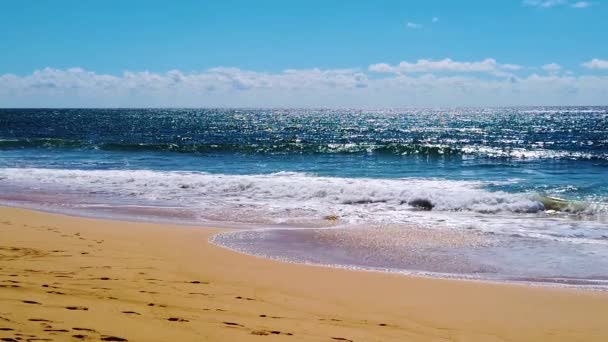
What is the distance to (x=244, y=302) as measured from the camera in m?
5.43

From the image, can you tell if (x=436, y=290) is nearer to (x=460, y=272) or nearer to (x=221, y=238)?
(x=460, y=272)

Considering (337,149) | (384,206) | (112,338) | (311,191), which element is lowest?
(384,206)

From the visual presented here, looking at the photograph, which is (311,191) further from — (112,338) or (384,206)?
(112,338)

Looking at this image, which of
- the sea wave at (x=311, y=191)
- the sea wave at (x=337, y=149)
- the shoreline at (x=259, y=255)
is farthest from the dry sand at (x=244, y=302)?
the sea wave at (x=337, y=149)

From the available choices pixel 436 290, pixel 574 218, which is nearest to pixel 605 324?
pixel 436 290

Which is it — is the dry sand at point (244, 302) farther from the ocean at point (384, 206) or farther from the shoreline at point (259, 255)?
the ocean at point (384, 206)

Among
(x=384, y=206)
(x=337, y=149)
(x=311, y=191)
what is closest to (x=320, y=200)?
(x=311, y=191)

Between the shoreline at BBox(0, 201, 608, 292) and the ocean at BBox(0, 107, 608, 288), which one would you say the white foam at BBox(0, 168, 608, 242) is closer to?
the ocean at BBox(0, 107, 608, 288)

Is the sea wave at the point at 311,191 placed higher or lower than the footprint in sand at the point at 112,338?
lower

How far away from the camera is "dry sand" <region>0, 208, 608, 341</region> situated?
4488mm

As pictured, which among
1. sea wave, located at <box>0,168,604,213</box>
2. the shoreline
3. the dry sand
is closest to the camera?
the dry sand

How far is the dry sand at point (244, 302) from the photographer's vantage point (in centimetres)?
449

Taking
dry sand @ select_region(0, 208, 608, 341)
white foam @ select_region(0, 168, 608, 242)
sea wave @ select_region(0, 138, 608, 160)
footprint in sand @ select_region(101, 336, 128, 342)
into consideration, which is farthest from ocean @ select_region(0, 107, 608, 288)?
footprint in sand @ select_region(101, 336, 128, 342)

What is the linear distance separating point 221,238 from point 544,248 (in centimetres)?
552
